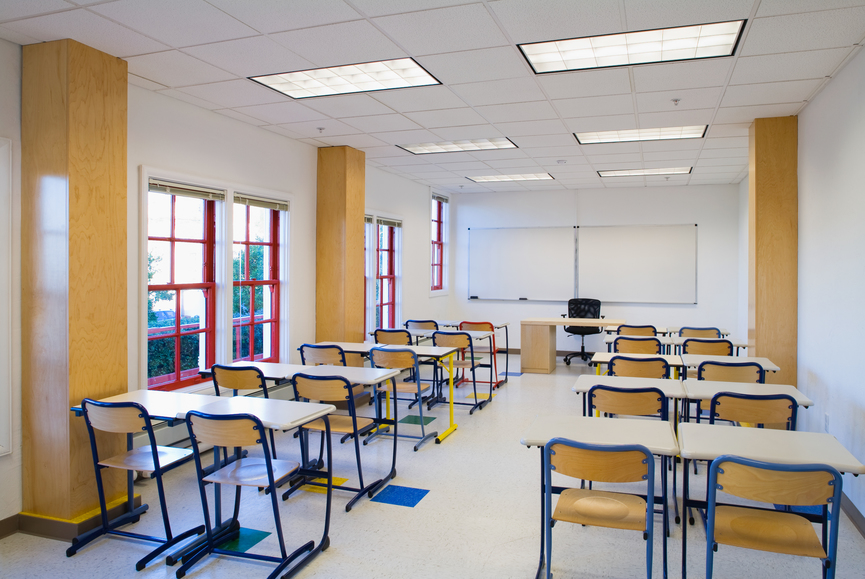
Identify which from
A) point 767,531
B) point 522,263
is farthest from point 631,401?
point 522,263

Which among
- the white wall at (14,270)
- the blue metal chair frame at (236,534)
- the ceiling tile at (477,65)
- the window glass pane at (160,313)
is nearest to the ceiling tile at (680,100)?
the ceiling tile at (477,65)

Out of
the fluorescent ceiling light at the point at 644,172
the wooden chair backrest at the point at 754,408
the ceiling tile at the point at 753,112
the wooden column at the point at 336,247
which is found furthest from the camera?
the fluorescent ceiling light at the point at 644,172

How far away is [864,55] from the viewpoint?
345cm

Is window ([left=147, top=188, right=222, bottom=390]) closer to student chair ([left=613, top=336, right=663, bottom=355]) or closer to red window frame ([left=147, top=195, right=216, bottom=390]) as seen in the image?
red window frame ([left=147, top=195, right=216, bottom=390])

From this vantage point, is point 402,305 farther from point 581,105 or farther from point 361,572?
point 361,572

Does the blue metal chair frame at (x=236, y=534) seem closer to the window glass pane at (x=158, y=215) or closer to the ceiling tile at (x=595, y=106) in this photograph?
the window glass pane at (x=158, y=215)

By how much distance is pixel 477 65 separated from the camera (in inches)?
152

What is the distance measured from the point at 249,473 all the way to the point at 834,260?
409 cm

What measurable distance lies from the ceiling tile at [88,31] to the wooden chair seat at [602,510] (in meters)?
3.51

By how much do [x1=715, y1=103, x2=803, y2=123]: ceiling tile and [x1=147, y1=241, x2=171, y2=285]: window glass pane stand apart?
15.7 ft

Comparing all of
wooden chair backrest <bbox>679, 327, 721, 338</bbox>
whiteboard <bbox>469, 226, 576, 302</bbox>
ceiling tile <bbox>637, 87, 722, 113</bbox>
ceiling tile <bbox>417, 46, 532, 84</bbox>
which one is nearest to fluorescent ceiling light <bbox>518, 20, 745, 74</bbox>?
ceiling tile <bbox>417, 46, 532, 84</bbox>

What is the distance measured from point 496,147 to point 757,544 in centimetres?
507

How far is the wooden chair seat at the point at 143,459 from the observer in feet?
10.3

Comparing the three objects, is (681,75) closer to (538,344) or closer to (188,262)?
(188,262)
